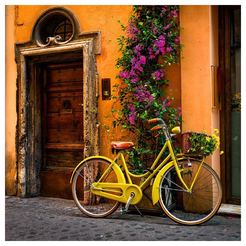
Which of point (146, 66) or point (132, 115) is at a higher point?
point (146, 66)

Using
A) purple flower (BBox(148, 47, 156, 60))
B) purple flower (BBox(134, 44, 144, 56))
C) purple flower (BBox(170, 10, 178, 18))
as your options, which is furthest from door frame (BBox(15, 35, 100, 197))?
purple flower (BBox(170, 10, 178, 18))

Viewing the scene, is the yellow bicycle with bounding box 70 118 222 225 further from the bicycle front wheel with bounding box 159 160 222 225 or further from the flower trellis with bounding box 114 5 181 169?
the flower trellis with bounding box 114 5 181 169

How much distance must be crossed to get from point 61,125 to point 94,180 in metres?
1.64

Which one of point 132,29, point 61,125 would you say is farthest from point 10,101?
point 132,29

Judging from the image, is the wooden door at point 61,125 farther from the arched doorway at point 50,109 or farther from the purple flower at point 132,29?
the purple flower at point 132,29

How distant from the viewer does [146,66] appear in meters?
6.11

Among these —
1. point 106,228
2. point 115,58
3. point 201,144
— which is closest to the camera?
point 106,228

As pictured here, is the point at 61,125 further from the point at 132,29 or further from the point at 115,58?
the point at 132,29

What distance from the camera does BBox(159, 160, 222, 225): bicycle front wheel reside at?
5023 millimetres

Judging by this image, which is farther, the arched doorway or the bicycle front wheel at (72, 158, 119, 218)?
the arched doorway

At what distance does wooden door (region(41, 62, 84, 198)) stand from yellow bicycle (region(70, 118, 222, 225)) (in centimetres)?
126
